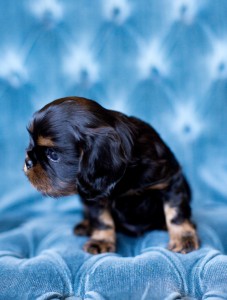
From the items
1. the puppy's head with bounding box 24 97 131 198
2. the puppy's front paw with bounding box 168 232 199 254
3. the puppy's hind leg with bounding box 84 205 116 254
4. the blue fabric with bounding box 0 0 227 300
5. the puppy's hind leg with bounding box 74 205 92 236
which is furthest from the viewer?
the blue fabric with bounding box 0 0 227 300

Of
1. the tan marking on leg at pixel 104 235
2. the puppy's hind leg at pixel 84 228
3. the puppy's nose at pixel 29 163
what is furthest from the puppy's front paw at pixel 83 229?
the puppy's nose at pixel 29 163

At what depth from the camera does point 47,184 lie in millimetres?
1750

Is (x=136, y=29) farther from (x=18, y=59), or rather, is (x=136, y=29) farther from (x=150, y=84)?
(x=18, y=59)

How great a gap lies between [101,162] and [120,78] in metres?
0.87

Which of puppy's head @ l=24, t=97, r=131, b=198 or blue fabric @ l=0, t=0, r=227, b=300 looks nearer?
puppy's head @ l=24, t=97, r=131, b=198

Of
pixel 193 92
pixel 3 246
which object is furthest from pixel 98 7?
pixel 3 246

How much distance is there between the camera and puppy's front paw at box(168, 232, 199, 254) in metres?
1.90

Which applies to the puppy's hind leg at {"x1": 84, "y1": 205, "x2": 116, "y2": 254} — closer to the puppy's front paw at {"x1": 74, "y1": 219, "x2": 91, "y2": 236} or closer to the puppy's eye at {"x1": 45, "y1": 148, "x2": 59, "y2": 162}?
the puppy's front paw at {"x1": 74, "y1": 219, "x2": 91, "y2": 236}

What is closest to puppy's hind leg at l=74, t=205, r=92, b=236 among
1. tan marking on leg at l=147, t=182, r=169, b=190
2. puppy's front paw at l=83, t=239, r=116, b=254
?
puppy's front paw at l=83, t=239, r=116, b=254

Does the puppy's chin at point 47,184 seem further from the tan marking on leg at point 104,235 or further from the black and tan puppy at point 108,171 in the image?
the tan marking on leg at point 104,235

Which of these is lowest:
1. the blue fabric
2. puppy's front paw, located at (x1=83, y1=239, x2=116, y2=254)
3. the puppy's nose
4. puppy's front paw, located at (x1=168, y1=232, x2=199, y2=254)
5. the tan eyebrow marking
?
puppy's front paw, located at (x1=168, y1=232, x2=199, y2=254)

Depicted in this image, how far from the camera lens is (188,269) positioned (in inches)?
67.0

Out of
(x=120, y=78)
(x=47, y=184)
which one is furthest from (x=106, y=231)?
(x=120, y=78)

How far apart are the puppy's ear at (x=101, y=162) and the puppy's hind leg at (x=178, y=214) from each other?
370 mm
